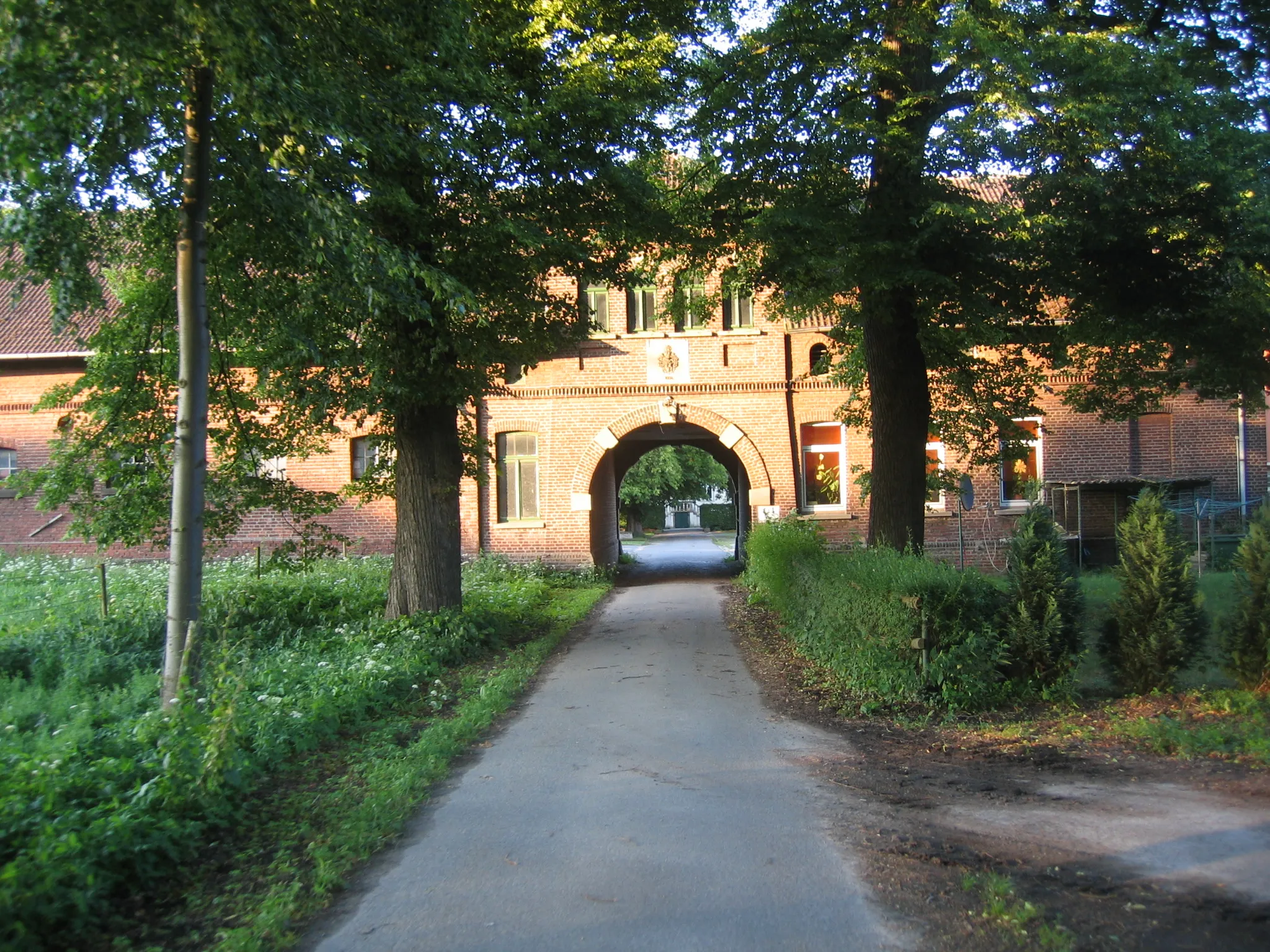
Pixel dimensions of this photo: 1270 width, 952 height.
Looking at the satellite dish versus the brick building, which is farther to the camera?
the brick building

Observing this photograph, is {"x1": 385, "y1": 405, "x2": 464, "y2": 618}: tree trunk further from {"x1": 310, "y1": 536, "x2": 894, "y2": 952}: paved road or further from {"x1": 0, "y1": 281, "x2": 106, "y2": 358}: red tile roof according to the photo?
{"x1": 0, "y1": 281, "x2": 106, "y2": 358}: red tile roof

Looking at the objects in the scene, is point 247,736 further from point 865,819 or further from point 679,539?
point 679,539

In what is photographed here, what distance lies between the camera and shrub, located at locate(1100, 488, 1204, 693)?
8219 mm

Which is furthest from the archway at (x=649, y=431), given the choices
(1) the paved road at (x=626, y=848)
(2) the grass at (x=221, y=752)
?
(1) the paved road at (x=626, y=848)

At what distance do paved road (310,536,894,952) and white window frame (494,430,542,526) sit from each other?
1417cm

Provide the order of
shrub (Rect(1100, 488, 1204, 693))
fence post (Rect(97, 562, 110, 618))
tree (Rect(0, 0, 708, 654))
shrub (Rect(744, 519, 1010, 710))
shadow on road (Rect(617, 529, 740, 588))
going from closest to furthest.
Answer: tree (Rect(0, 0, 708, 654)), shrub (Rect(1100, 488, 1204, 693)), shrub (Rect(744, 519, 1010, 710)), fence post (Rect(97, 562, 110, 618)), shadow on road (Rect(617, 529, 740, 588))

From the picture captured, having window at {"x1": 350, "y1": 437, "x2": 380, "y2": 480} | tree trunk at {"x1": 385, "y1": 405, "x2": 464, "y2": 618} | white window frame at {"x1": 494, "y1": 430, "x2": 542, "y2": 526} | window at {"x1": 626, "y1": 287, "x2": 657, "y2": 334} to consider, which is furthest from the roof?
tree trunk at {"x1": 385, "y1": 405, "x2": 464, "y2": 618}

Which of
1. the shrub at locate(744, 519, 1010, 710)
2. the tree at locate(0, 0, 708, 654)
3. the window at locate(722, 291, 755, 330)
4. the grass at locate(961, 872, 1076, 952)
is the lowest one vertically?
the grass at locate(961, 872, 1076, 952)

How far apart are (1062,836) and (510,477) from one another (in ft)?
62.9

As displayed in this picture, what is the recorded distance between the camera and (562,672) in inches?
437

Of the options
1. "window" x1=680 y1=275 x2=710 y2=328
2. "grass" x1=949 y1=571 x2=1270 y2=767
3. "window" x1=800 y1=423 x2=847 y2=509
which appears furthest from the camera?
"window" x1=800 y1=423 x2=847 y2=509

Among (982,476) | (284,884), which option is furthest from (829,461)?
(284,884)

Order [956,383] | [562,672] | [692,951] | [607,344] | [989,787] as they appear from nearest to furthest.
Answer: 1. [692,951]
2. [989,787]
3. [562,672]
4. [956,383]
5. [607,344]

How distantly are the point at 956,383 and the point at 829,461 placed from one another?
7.32m
